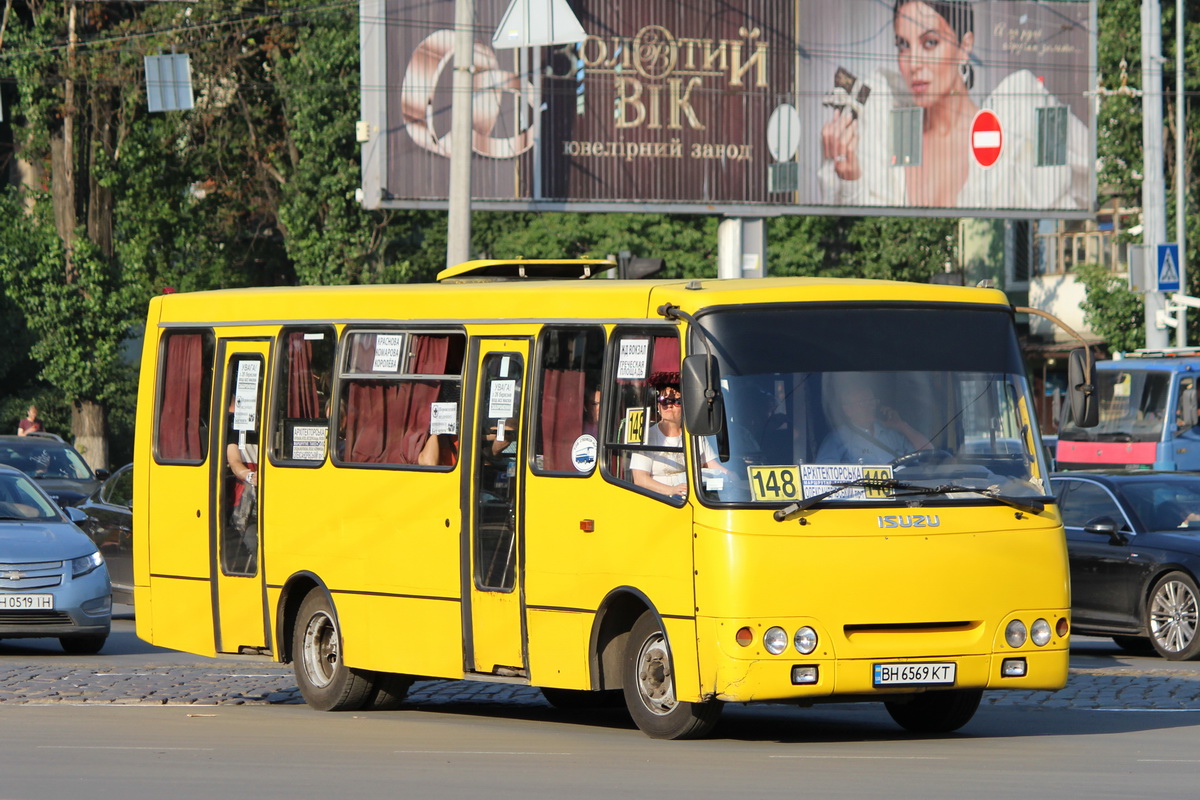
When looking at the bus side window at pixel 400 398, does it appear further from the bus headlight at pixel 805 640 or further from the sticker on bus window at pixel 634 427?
the bus headlight at pixel 805 640

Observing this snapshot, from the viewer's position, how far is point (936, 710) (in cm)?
1202

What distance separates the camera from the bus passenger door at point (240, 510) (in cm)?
1384

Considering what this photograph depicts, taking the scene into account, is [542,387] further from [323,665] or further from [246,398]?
[246,398]

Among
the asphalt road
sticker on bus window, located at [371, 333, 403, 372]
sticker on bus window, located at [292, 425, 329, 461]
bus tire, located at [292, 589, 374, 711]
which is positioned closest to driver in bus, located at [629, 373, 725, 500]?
the asphalt road

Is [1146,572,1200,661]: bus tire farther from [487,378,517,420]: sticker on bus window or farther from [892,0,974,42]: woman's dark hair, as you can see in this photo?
[892,0,974,42]: woman's dark hair

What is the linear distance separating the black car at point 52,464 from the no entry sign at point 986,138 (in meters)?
16.8

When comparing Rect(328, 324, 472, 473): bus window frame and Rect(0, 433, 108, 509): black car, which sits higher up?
Rect(328, 324, 472, 473): bus window frame

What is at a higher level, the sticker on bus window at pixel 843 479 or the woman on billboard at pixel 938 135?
the woman on billboard at pixel 938 135

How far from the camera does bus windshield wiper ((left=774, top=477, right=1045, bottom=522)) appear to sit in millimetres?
10734

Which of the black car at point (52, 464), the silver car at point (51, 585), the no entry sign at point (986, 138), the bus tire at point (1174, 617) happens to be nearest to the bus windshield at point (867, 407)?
the bus tire at point (1174, 617)

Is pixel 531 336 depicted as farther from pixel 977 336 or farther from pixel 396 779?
pixel 396 779

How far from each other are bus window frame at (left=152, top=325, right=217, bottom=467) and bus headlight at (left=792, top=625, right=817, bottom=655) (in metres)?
4.93

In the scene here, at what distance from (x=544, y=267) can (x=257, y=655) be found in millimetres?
3074

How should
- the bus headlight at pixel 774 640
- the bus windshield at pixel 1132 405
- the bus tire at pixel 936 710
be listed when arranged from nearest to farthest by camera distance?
the bus headlight at pixel 774 640
the bus tire at pixel 936 710
the bus windshield at pixel 1132 405
